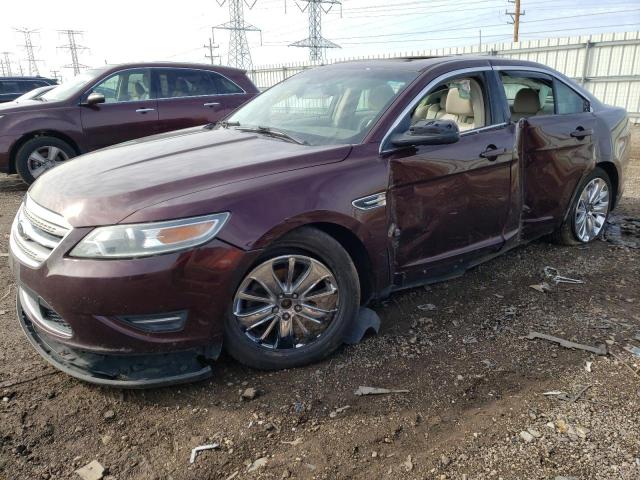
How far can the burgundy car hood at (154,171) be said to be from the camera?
2467 millimetres

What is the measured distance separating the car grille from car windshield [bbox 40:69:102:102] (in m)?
5.23

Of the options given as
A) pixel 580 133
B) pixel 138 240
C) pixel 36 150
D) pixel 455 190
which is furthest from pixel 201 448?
pixel 36 150

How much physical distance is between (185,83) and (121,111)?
1107 mm

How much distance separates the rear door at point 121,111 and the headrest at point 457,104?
16.8 feet

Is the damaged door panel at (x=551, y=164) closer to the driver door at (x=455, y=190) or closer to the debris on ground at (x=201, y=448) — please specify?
the driver door at (x=455, y=190)

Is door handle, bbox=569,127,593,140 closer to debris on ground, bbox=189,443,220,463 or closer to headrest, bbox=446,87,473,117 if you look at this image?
headrest, bbox=446,87,473,117

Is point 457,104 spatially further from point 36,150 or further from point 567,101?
point 36,150

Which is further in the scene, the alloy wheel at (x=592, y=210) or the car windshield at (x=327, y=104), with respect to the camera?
the alloy wheel at (x=592, y=210)

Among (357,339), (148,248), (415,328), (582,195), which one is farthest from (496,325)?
(148,248)

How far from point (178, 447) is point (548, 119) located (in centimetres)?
370

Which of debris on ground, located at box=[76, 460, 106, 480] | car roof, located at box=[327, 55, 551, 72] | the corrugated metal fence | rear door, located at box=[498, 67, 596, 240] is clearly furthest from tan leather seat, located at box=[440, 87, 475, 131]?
the corrugated metal fence

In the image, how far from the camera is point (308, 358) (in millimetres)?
2889

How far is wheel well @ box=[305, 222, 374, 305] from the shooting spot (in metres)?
2.90

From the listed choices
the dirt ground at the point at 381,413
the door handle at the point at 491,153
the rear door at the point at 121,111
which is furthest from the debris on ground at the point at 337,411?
the rear door at the point at 121,111
